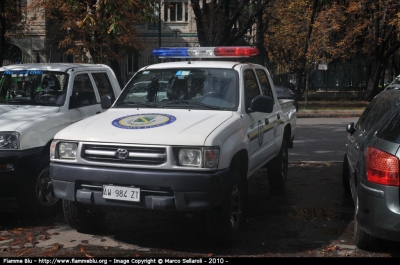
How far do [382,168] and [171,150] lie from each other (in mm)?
1901

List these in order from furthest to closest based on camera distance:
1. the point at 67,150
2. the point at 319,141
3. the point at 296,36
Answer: the point at 296,36 → the point at 319,141 → the point at 67,150

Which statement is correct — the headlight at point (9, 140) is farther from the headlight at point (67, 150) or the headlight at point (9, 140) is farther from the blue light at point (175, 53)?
the blue light at point (175, 53)

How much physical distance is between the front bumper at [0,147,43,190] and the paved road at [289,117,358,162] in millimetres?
6041

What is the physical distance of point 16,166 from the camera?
6.41 m

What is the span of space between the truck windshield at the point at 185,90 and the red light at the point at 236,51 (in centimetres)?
57

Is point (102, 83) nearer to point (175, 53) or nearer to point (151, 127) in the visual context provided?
point (175, 53)

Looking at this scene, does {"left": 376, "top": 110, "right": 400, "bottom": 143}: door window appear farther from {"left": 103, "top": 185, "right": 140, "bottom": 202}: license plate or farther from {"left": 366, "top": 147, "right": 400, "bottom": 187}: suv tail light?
{"left": 103, "top": 185, "right": 140, "bottom": 202}: license plate

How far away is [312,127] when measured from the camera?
17875 millimetres

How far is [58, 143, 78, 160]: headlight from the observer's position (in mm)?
5742

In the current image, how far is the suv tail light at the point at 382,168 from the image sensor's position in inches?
193

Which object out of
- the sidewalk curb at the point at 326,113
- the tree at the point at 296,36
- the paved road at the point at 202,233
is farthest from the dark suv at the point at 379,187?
the tree at the point at 296,36

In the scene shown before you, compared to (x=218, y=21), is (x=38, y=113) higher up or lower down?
lower down

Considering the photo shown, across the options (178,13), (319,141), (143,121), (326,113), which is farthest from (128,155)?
(178,13)

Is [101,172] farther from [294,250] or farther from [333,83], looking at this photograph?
[333,83]
